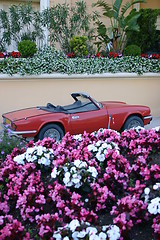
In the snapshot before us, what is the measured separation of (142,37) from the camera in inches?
483

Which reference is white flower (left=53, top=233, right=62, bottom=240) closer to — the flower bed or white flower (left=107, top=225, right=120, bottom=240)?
white flower (left=107, top=225, right=120, bottom=240)

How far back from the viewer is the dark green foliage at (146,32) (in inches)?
479

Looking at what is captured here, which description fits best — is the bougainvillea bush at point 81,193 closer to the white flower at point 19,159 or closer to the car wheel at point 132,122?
the white flower at point 19,159

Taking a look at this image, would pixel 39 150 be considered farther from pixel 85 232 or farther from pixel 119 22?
pixel 119 22

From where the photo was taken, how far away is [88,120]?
7.39 meters

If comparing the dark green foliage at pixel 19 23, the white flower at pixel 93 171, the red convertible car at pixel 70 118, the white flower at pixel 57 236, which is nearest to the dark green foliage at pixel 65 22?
the dark green foliage at pixel 19 23

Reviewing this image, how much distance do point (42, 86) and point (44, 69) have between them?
0.46 metres

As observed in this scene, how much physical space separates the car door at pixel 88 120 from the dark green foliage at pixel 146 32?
5367mm

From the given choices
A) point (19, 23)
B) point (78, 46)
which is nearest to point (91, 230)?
point (78, 46)

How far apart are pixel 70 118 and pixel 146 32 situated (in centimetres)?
639

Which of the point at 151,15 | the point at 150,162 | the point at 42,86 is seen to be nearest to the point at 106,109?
the point at 42,86

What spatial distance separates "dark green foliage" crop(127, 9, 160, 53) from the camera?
12164mm

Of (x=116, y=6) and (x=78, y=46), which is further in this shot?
(x=116, y=6)

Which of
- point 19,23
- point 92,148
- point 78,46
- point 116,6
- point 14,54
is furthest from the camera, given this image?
point 116,6
